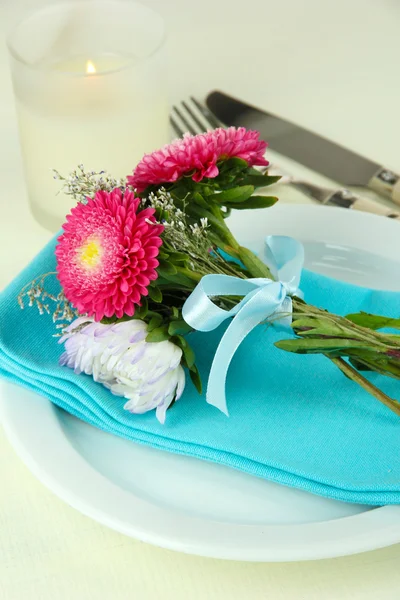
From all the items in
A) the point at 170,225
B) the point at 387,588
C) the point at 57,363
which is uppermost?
the point at 170,225

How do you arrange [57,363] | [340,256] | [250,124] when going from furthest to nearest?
[250,124]
[340,256]
[57,363]

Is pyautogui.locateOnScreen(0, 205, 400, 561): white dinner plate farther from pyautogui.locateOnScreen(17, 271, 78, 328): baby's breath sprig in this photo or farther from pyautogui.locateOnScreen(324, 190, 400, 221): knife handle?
pyautogui.locateOnScreen(324, 190, 400, 221): knife handle

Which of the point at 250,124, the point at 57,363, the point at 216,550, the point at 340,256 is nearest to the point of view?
the point at 216,550

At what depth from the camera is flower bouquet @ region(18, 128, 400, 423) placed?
60 centimetres

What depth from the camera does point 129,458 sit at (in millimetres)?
644

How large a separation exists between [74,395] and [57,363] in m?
0.04

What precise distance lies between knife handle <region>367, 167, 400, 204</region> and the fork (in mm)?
19

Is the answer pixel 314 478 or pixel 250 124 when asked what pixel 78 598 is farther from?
pixel 250 124

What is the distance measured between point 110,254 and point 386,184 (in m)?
0.47

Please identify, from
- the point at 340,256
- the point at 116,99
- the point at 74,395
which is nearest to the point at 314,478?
the point at 74,395

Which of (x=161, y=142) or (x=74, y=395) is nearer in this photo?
(x=74, y=395)

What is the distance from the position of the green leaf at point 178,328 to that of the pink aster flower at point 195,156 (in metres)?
0.11

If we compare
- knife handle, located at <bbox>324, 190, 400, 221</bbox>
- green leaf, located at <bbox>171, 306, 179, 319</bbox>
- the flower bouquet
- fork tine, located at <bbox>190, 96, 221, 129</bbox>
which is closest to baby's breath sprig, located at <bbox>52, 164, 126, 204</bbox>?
the flower bouquet

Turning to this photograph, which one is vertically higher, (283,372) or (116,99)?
(116,99)
